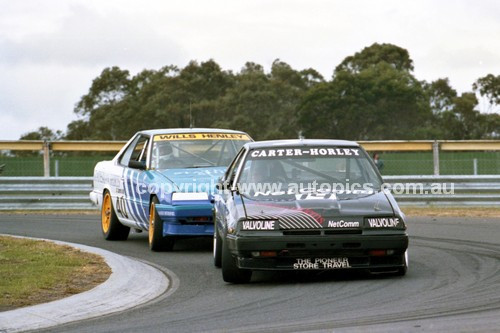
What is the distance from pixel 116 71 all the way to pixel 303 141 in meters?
72.0

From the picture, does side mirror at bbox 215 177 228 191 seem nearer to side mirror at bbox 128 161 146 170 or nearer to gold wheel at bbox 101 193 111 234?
side mirror at bbox 128 161 146 170

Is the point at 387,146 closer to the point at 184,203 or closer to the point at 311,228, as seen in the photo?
the point at 184,203

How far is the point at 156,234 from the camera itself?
12.8m

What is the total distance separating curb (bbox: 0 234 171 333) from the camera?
25.2 feet

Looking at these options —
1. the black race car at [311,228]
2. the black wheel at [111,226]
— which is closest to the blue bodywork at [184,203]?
the black wheel at [111,226]

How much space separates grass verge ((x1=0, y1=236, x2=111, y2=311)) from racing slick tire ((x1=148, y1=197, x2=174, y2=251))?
0.93 meters

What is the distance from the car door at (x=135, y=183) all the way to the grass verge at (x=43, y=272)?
3.47 feet

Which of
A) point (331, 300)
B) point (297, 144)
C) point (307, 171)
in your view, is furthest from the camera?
point (297, 144)

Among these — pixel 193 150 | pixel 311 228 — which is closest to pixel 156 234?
pixel 193 150

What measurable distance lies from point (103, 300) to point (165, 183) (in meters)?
Answer: 4.10

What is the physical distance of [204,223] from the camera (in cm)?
1259

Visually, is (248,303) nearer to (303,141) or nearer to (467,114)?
(303,141)

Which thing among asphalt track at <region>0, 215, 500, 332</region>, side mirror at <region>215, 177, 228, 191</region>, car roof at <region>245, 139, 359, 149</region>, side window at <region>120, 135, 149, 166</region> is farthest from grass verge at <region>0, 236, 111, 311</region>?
car roof at <region>245, 139, 359, 149</region>

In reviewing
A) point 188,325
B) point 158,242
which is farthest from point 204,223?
point 188,325
